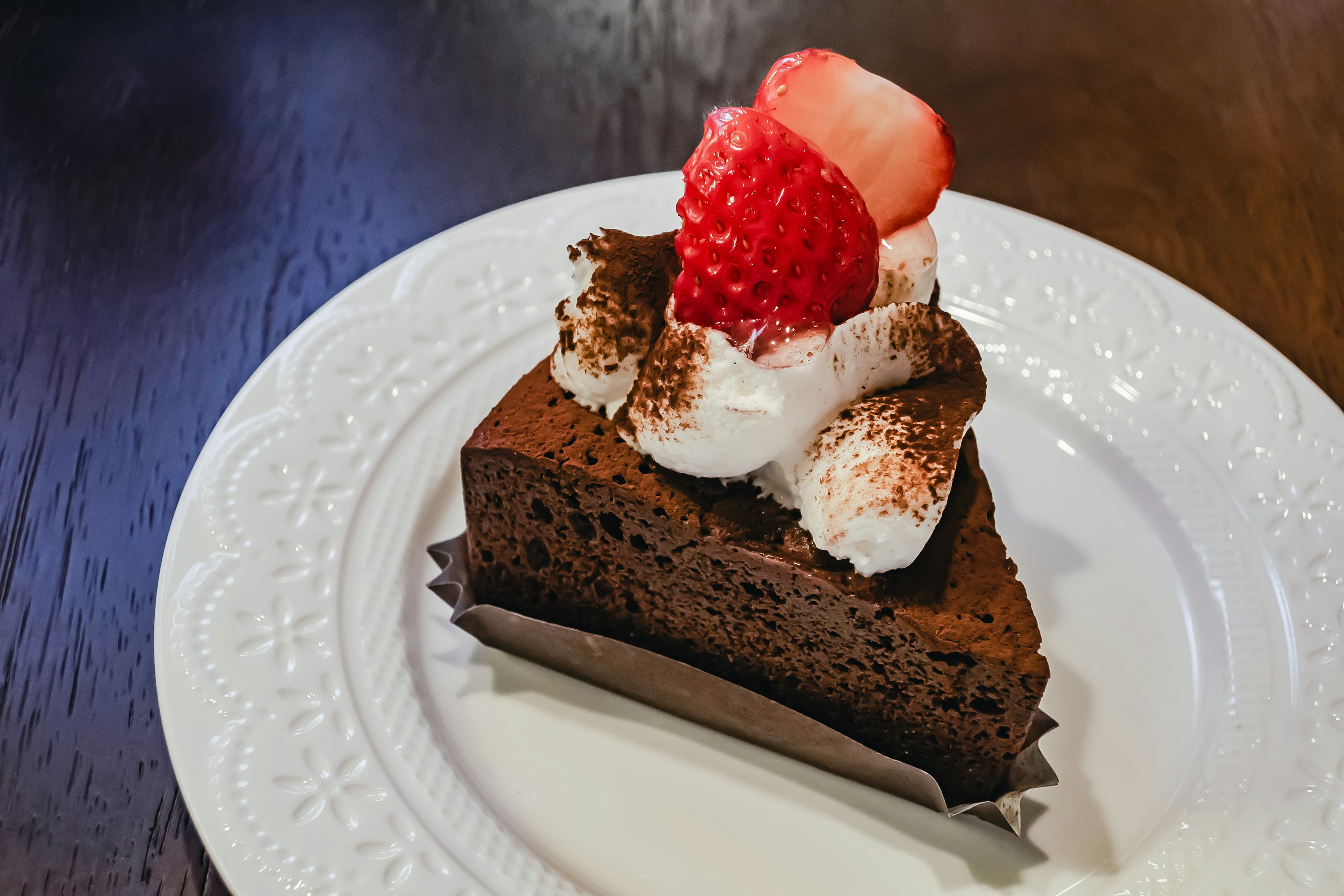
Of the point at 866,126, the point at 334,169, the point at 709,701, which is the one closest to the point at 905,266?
the point at 866,126

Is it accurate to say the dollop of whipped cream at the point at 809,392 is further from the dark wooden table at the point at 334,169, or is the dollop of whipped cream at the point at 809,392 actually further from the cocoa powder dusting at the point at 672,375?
the dark wooden table at the point at 334,169

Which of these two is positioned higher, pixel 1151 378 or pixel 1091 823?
pixel 1151 378

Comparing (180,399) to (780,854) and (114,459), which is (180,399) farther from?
(780,854)

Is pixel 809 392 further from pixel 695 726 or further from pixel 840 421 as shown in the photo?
pixel 695 726

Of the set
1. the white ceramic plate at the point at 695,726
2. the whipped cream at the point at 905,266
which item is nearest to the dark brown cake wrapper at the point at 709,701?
the white ceramic plate at the point at 695,726

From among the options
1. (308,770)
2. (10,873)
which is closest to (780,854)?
(308,770)
